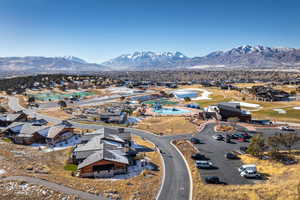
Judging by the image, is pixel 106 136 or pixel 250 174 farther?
pixel 106 136

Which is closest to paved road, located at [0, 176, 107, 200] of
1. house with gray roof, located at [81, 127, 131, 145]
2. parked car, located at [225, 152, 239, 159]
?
house with gray roof, located at [81, 127, 131, 145]

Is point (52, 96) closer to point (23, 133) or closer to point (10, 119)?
point (10, 119)

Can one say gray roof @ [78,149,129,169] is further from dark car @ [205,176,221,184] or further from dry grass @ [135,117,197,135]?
dry grass @ [135,117,197,135]

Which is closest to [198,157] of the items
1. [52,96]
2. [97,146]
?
[97,146]

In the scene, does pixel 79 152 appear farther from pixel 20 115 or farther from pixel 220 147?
pixel 20 115

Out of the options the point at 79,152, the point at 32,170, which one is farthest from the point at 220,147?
the point at 32,170
